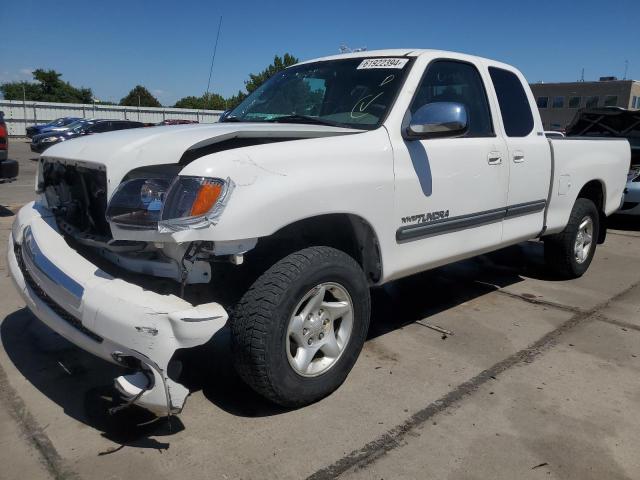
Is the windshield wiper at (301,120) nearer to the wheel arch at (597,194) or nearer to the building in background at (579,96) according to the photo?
the wheel arch at (597,194)

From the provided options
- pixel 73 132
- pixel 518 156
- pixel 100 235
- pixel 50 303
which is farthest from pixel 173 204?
pixel 73 132

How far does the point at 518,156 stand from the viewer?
13.6ft

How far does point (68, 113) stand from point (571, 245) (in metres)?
39.7

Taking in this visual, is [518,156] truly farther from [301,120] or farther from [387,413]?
[387,413]

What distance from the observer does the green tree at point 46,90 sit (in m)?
60.7

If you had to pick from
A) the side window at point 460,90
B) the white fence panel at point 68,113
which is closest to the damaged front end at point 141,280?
the side window at point 460,90

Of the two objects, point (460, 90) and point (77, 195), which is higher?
point (460, 90)

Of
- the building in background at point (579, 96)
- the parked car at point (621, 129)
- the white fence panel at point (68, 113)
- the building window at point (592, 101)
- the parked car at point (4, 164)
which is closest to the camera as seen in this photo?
the parked car at point (4, 164)

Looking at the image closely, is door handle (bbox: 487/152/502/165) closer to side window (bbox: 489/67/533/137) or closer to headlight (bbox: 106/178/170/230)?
side window (bbox: 489/67/533/137)

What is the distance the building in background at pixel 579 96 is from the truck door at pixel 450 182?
5770 centimetres

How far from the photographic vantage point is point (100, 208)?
2822mm

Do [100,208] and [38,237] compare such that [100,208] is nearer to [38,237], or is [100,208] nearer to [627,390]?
[38,237]

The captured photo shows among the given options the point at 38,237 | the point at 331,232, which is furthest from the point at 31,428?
the point at 331,232

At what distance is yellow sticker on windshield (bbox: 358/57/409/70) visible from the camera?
3.51m
